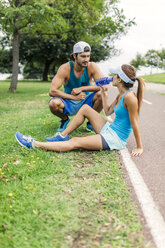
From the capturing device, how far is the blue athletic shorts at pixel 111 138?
165 inches

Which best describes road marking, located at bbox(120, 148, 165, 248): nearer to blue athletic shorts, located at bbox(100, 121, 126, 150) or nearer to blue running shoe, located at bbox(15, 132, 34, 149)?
blue athletic shorts, located at bbox(100, 121, 126, 150)

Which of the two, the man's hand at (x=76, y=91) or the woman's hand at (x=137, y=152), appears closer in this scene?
the woman's hand at (x=137, y=152)

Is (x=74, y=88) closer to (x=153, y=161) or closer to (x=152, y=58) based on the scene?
(x=153, y=161)

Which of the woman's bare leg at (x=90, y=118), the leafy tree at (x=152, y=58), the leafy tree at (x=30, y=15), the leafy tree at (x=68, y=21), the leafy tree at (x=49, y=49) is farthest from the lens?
the leafy tree at (x=152, y=58)

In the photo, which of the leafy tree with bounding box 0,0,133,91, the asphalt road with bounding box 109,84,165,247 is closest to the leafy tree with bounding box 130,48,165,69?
the leafy tree with bounding box 0,0,133,91

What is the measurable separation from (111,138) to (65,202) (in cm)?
177

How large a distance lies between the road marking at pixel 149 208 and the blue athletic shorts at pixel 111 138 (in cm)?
62

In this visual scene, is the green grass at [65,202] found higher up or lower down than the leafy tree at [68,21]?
lower down

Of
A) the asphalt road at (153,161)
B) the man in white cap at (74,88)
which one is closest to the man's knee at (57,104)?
the man in white cap at (74,88)

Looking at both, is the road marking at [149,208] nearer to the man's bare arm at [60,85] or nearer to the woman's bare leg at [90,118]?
the woman's bare leg at [90,118]

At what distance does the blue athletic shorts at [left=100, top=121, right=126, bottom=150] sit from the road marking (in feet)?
2.04

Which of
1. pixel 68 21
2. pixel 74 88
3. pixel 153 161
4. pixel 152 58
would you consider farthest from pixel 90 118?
pixel 152 58

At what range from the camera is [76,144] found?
13.6 feet

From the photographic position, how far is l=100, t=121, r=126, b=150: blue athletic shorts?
165 inches
